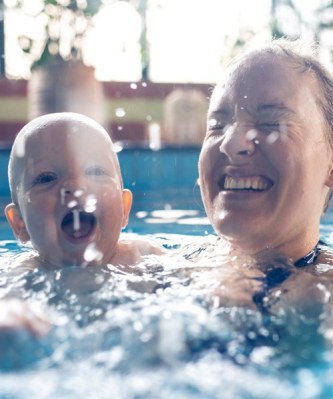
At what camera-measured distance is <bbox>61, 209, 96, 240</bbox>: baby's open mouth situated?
1970 millimetres

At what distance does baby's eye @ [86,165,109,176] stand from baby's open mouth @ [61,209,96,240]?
0.42 feet

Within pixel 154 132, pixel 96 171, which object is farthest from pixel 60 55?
pixel 96 171

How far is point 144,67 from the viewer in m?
9.62

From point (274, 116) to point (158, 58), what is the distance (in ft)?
25.5

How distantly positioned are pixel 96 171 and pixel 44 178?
163 millimetres

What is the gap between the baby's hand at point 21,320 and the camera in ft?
4.42

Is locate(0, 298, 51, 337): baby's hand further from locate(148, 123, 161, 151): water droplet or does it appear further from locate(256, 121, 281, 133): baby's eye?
locate(148, 123, 161, 151): water droplet

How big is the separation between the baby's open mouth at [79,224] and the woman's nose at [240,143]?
0.46 m

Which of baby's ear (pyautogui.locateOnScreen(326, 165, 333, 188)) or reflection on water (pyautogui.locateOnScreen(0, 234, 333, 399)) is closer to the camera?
reflection on water (pyautogui.locateOnScreen(0, 234, 333, 399))

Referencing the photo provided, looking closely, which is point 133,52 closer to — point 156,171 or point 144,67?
point 144,67

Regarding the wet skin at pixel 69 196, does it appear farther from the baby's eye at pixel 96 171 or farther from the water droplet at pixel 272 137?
the water droplet at pixel 272 137

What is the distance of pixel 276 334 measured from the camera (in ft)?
4.84

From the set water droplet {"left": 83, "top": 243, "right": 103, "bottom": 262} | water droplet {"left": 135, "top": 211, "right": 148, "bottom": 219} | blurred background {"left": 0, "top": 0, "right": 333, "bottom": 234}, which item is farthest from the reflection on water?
water droplet {"left": 135, "top": 211, "right": 148, "bottom": 219}

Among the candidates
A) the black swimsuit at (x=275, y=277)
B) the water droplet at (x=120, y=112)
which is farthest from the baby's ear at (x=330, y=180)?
the water droplet at (x=120, y=112)
